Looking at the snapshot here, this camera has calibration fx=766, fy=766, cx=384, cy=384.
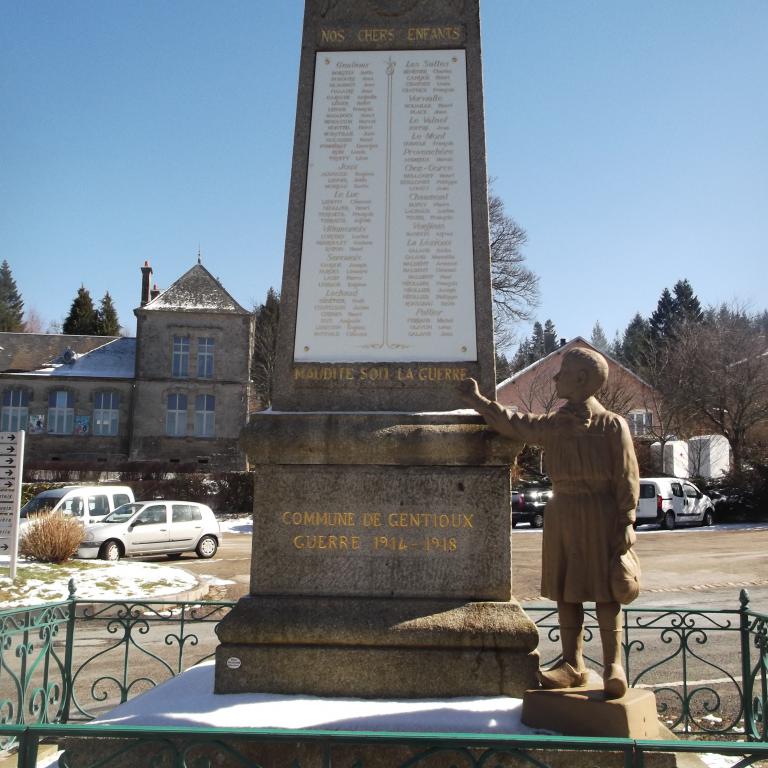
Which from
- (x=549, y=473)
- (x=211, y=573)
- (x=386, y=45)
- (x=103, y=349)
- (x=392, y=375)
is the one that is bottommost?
(x=211, y=573)

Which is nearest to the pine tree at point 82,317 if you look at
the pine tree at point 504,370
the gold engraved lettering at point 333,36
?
the pine tree at point 504,370

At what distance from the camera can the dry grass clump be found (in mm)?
14102

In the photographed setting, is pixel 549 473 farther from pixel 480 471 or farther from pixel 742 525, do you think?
pixel 742 525

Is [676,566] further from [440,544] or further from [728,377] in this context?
[728,377]

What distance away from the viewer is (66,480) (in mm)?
34344

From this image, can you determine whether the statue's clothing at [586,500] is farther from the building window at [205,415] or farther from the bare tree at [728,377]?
the building window at [205,415]

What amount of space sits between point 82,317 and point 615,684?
67.6 meters

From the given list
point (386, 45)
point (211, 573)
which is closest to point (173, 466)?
point (211, 573)

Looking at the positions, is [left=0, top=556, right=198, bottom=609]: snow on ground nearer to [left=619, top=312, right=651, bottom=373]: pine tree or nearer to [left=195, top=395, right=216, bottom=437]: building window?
[left=195, top=395, right=216, bottom=437]: building window

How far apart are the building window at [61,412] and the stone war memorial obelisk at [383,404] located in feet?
131

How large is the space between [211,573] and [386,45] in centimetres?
1283

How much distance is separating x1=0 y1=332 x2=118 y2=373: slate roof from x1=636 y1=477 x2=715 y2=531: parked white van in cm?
3234

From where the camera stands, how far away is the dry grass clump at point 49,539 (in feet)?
46.3

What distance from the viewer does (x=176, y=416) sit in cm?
4188
